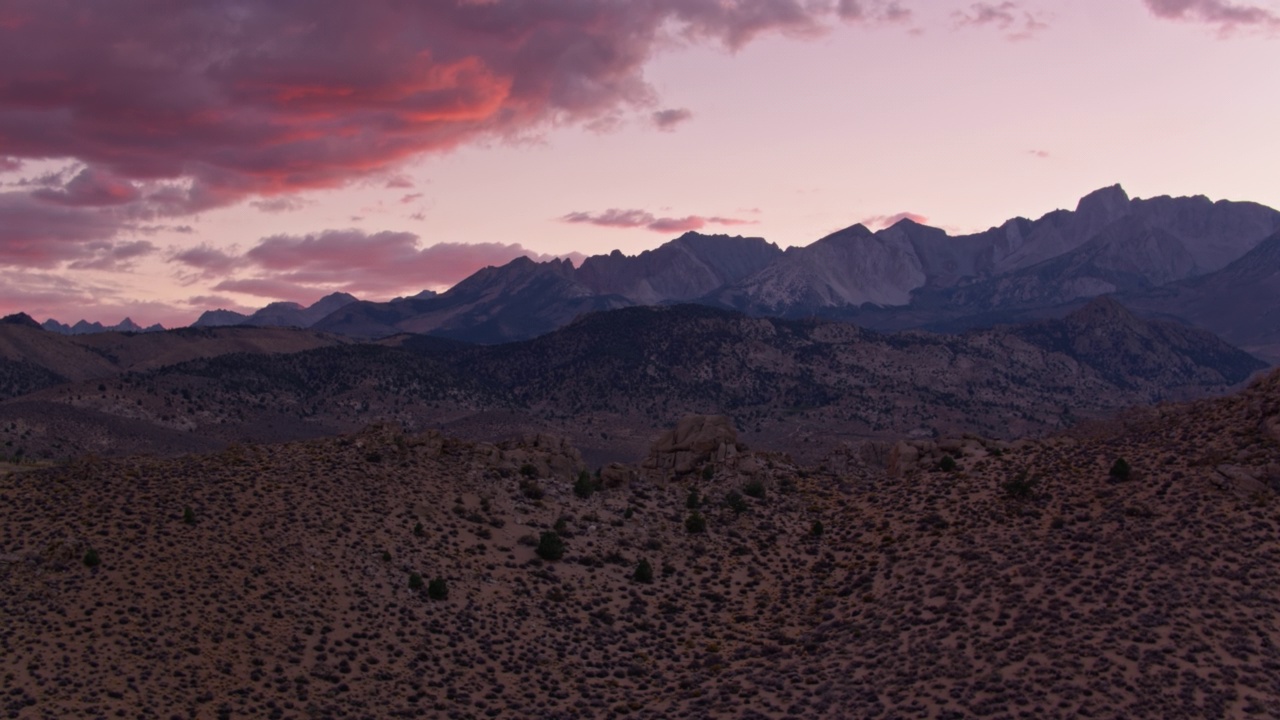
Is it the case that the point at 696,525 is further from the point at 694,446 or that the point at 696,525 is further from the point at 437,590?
the point at 437,590

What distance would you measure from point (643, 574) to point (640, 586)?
0.73 meters

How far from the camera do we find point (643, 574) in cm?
6391

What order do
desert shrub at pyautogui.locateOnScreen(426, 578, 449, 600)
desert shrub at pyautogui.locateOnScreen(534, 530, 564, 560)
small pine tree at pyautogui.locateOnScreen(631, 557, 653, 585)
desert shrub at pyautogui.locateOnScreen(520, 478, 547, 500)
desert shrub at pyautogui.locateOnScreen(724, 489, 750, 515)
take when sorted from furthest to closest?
1. desert shrub at pyautogui.locateOnScreen(724, 489, 750, 515)
2. desert shrub at pyautogui.locateOnScreen(520, 478, 547, 500)
3. desert shrub at pyautogui.locateOnScreen(534, 530, 564, 560)
4. small pine tree at pyautogui.locateOnScreen(631, 557, 653, 585)
5. desert shrub at pyautogui.locateOnScreen(426, 578, 449, 600)

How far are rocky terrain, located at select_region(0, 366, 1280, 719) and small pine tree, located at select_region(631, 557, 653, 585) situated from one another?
17cm

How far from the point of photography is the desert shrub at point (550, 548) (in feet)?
212

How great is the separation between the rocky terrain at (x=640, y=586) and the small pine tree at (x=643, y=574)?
171 millimetres

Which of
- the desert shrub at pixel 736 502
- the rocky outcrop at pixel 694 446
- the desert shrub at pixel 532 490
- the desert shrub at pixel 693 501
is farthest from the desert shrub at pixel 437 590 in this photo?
the rocky outcrop at pixel 694 446

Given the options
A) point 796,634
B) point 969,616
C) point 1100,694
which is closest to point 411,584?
point 796,634

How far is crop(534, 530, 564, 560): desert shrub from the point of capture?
64625mm

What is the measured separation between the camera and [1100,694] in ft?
143

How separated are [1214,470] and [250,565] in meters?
51.9

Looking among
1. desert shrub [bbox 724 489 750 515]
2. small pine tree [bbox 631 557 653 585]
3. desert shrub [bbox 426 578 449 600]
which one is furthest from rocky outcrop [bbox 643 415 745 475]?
desert shrub [bbox 426 578 449 600]

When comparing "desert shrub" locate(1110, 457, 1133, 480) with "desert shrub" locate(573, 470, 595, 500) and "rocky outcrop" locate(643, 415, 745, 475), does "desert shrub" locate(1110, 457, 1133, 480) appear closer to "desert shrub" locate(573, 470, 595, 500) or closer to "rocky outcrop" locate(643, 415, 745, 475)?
"rocky outcrop" locate(643, 415, 745, 475)

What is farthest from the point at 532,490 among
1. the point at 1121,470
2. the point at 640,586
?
the point at 1121,470
